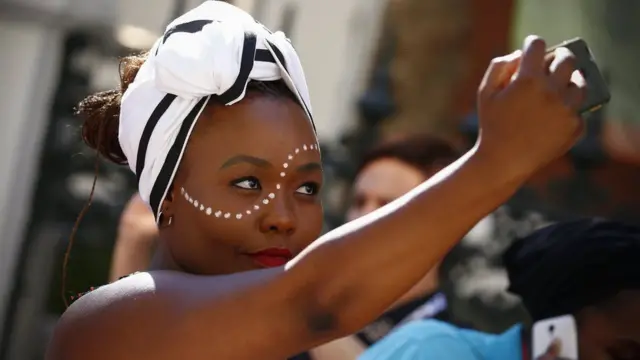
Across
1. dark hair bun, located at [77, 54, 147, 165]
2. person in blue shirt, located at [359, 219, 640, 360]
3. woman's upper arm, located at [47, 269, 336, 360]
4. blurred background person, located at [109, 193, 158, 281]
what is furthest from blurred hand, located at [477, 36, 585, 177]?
blurred background person, located at [109, 193, 158, 281]

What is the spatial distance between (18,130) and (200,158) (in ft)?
19.0

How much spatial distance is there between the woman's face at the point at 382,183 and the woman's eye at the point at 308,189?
191cm

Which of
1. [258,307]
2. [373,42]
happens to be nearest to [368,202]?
[258,307]

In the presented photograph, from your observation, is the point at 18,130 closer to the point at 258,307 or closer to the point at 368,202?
the point at 368,202

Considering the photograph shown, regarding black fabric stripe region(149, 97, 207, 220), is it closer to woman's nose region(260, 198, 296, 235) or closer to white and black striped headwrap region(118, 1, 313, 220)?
white and black striped headwrap region(118, 1, 313, 220)

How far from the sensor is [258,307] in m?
1.36

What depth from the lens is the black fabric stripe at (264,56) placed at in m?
1.70

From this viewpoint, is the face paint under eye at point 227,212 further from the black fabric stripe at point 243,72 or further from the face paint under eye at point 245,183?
the black fabric stripe at point 243,72

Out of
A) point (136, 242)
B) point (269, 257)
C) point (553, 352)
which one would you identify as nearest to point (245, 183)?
point (269, 257)

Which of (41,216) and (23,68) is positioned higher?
(23,68)

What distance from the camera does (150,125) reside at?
169cm

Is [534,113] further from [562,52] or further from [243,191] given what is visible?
[243,191]

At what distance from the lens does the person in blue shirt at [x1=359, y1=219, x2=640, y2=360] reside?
97.3 inches

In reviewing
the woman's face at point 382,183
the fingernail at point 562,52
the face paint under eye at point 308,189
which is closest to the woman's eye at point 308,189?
the face paint under eye at point 308,189
